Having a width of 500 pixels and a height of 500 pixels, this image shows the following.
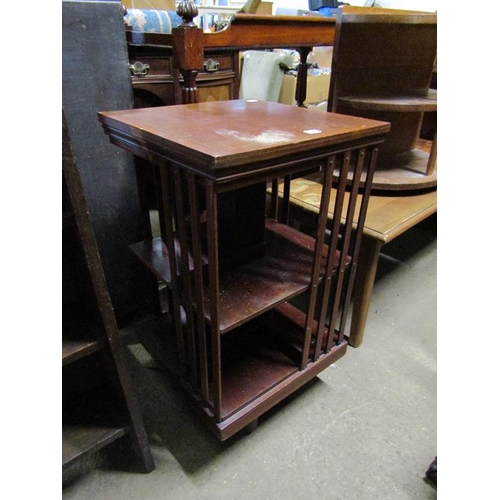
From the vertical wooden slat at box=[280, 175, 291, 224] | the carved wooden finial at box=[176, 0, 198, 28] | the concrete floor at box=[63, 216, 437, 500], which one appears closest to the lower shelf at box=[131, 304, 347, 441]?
the concrete floor at box=[63, 216, 437, 500]

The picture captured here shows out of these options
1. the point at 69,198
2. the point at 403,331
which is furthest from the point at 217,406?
the point at 403,331

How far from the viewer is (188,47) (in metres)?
1.11

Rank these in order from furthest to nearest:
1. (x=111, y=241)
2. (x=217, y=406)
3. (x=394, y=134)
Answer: (x=394, y=134), (x=111, y=241), (x=217, y=406)

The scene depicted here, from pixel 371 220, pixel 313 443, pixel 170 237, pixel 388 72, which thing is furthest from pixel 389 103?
pixel 313 443

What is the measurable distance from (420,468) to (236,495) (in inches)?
18.5

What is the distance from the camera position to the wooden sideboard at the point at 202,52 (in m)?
1.14

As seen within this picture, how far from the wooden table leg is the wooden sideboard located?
72 cm

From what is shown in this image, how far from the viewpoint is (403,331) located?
1.45m

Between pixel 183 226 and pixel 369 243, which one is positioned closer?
pixel 183 226

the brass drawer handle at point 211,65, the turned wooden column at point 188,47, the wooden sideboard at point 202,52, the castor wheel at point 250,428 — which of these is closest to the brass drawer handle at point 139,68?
the wooden sideboard at point 202,52

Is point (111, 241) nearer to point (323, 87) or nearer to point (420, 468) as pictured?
point (420, 468)

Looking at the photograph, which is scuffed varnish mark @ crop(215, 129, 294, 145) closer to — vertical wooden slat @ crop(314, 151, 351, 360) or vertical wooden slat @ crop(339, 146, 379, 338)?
vertical wooden slat @ crop(314, 151, 351, 360)

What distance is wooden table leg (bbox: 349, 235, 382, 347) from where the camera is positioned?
120 centimetres

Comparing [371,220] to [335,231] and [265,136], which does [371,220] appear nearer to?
[335,231]
